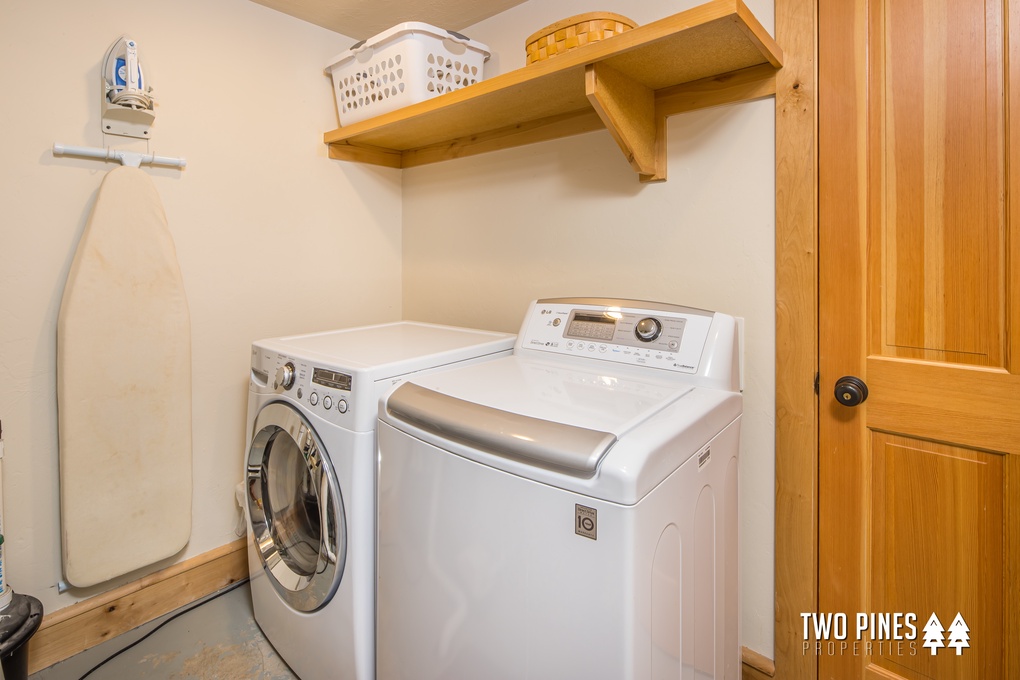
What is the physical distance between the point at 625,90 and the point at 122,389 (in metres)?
1.70

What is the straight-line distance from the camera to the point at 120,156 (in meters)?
1.61

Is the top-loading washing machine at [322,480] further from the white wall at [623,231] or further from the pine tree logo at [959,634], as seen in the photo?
the pine tree logo at [959,634]

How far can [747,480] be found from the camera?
144cm

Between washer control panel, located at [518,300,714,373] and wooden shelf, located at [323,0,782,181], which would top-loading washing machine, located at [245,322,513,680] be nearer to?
washer control panel, located at [518,300,714,373]

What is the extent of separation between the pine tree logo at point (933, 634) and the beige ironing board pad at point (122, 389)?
211 cm

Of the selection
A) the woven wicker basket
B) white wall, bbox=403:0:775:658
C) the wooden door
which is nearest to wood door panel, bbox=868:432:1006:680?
the wooden door

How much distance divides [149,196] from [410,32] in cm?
96

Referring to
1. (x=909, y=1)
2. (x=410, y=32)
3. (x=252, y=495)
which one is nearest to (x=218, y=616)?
(x=252, y=495)

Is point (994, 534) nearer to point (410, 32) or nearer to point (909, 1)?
point (909, 1)

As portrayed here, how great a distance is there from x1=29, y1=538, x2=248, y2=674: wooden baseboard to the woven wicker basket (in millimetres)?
2001

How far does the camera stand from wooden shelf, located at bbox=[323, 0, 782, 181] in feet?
3.89

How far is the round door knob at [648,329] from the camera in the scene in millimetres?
1354

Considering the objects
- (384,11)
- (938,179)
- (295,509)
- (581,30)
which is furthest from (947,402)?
(384,11)

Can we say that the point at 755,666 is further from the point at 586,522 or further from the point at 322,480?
the point at 322,480
